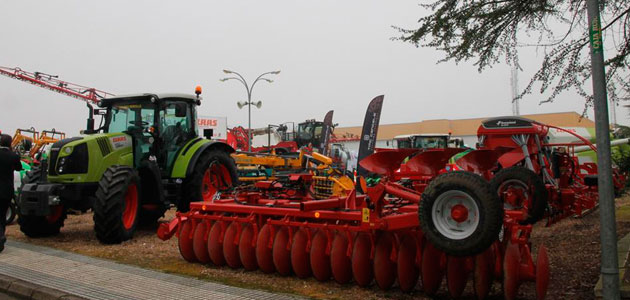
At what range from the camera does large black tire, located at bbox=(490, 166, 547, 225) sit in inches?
340

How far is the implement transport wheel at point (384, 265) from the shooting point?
5.28 metres

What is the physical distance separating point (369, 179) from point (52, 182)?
755 centimetres

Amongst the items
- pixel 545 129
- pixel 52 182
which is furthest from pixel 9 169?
pixel 545 129

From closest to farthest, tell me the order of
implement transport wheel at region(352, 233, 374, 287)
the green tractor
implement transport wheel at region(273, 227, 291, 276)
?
implement transport wheel at region(352, 233, 374, 287) → implement transport wheel at region(273, 227, 291, 276) → the green tractor

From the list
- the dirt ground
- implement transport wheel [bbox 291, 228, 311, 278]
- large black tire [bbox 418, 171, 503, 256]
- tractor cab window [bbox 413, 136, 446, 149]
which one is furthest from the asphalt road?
tractor cab window [bbox 413, 136, 446, 149]

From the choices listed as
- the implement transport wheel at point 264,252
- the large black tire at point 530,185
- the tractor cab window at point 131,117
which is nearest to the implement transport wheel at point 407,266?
the implement transport wheel at point 264,252

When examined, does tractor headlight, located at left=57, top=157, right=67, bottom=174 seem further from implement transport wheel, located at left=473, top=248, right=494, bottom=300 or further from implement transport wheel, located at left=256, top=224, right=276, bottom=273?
implement transport wheel, located at left=473, top=248, right=494, bottom=300

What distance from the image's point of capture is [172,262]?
23.4 ft

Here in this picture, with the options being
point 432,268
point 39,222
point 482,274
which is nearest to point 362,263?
point 432,268

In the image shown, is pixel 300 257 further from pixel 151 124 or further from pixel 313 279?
pixel 151 124

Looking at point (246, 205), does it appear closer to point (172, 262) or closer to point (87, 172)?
point (172, 262)

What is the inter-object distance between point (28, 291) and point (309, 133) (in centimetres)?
1993

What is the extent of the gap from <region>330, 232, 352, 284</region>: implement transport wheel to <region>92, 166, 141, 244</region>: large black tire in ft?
14.4

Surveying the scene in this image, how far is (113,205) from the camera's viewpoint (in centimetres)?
820
